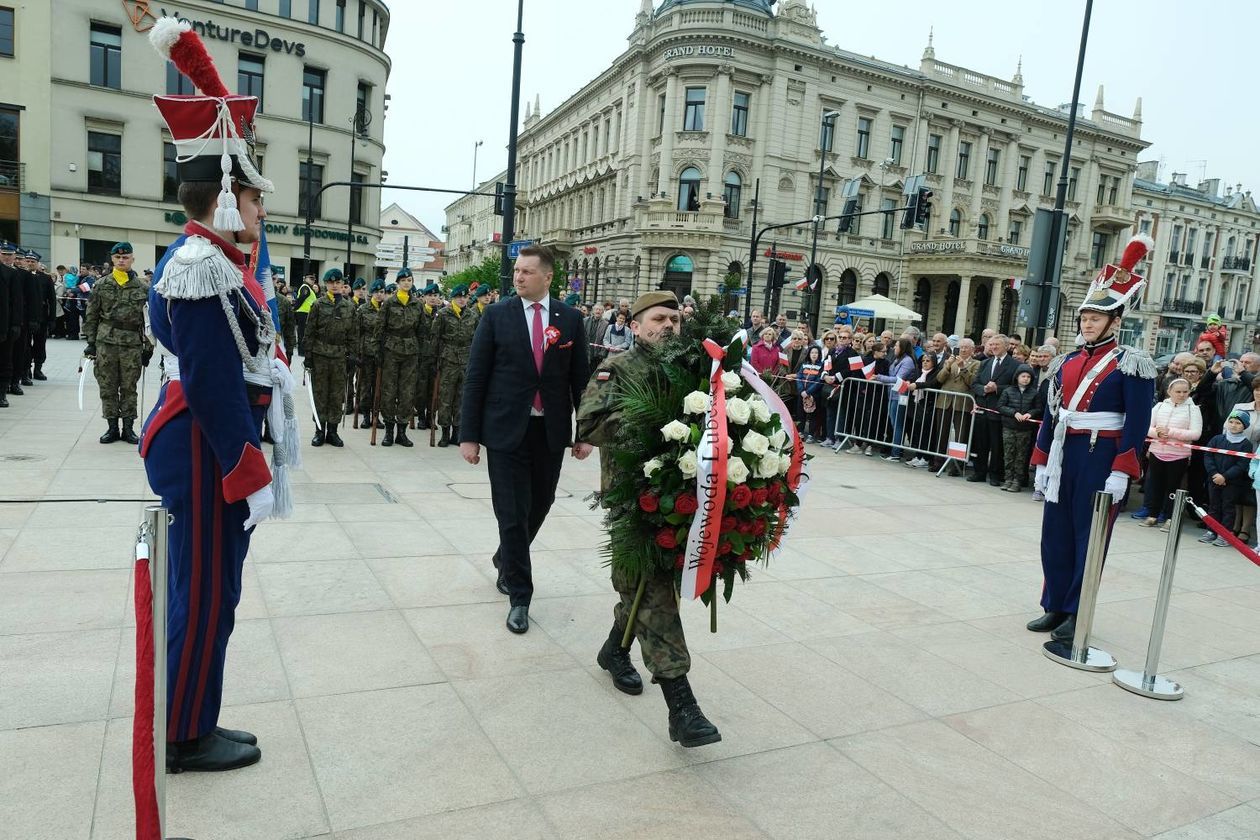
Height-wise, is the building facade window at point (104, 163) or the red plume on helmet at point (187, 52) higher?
the building facade window at point (104, 163)

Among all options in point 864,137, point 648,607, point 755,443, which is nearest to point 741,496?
point 755,443

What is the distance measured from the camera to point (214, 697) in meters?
3.23

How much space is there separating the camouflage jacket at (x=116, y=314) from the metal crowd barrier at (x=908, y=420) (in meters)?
9.54

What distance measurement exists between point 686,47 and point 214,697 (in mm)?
50852

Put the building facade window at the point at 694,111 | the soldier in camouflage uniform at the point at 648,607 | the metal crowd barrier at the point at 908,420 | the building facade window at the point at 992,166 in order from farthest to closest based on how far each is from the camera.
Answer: the building facade window at the point at 992,166 → the building facade window at the point at 694,111 → the metal crowd barrier at the point at 908,420 → the soldier in camouflage uniform at the point at 648,607

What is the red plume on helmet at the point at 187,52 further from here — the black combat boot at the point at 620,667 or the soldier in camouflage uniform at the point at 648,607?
the black combat boot at the point at 620,667

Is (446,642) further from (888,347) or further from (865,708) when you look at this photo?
(888,347)

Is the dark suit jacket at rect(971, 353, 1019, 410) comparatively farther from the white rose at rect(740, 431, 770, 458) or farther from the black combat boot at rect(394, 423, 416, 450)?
the white rose at rect(740, 431, 770, 458)

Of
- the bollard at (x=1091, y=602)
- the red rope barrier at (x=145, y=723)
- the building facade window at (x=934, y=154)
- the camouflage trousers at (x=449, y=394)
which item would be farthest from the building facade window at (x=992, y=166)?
the red rope barrier at (x=145, y=723)

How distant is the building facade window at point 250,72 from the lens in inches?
1512

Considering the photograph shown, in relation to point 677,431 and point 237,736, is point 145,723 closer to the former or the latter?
point 237,736

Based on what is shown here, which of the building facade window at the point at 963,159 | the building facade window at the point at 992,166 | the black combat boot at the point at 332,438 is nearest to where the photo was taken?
the black combat boot at the point at 332,438

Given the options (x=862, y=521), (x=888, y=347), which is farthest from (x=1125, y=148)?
(x=862, y=521)

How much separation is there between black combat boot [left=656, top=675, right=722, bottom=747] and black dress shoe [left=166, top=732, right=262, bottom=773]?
5.32 ft
